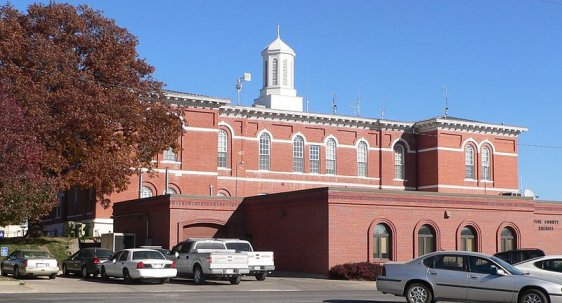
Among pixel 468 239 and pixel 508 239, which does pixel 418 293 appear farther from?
pixel 508 239

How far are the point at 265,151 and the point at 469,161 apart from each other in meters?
18.1

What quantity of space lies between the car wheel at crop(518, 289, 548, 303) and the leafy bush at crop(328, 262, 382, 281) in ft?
58.3

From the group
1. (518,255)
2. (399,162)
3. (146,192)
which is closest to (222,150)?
(146,192)

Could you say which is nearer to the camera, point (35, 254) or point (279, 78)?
point (35, 254)

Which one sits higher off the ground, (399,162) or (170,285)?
(399,162)

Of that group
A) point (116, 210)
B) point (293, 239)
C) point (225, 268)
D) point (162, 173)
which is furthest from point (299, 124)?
point (225, 268)

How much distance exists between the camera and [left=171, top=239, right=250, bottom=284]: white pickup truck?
3212cm

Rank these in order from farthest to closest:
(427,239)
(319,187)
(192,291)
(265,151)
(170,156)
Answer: (265,151) < (170,156) < (319,187) < (427,239) < (192,291)

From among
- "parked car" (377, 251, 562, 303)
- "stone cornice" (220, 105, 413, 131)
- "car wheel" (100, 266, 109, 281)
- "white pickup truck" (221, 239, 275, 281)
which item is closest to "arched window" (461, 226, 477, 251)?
"white pickup truck" (221, 239, 275, 281)

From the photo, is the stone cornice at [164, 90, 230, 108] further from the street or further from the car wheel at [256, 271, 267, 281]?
the car wheel at [256, 271, 267, 281]

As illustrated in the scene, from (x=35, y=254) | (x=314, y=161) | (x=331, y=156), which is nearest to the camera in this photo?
(x=35, y=254)

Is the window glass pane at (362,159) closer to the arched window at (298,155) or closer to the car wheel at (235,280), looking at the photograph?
the arched window at (298,155)

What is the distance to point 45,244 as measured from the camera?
155 feet

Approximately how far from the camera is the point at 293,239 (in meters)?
42.3
